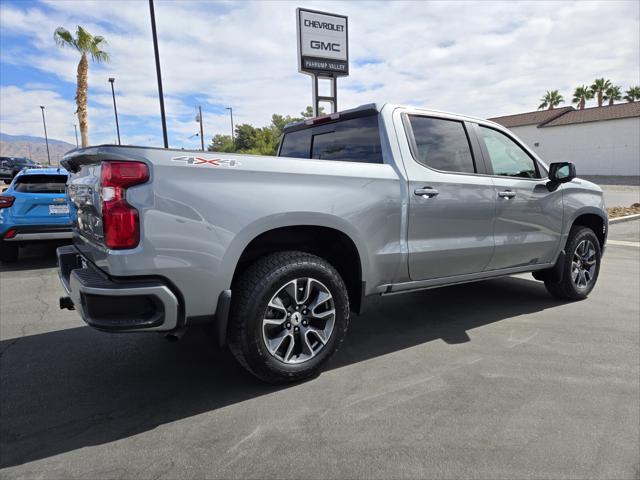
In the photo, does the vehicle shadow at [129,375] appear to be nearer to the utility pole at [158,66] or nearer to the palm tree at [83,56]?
the utility pole at [158,66]

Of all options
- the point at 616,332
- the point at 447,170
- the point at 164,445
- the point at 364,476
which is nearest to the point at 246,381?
the point at 164,445

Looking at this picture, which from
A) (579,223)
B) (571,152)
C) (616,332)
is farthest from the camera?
(571,152)

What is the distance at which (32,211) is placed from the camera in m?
6.71

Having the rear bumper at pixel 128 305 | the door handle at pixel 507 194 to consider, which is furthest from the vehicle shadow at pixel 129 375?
the door handle at pixel 507 194

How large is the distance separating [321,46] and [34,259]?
373 inches

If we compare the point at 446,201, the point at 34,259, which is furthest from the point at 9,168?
the point at 446,201

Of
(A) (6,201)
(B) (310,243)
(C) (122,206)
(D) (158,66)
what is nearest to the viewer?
(C) (122,206)

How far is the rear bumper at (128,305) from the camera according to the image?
235 centimetres

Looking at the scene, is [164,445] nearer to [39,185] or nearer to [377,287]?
[377,287]

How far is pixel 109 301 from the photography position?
92.4 inches

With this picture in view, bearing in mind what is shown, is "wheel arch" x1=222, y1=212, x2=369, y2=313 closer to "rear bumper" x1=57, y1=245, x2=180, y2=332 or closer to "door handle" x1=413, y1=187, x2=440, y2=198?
"rear bumper" x1=57, y1=245, x2=180, y2=332

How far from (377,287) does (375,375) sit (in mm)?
630

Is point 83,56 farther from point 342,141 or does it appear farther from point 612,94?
point 612,94

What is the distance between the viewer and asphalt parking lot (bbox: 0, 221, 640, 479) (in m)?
2.17
